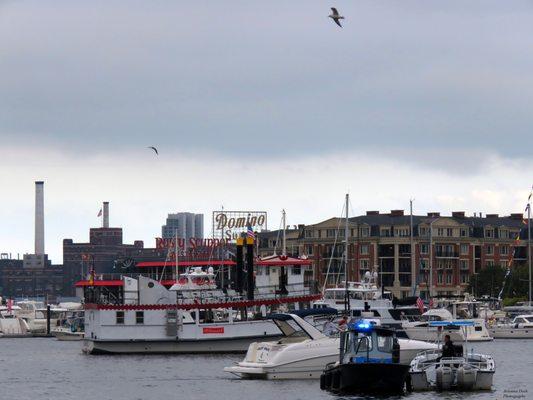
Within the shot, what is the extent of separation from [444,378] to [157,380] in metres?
20.4

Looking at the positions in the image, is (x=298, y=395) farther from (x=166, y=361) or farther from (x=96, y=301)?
(x=96, y=301)

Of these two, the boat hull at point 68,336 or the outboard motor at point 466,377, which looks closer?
the outboard motor at point 466,377

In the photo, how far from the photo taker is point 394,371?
69062 mm

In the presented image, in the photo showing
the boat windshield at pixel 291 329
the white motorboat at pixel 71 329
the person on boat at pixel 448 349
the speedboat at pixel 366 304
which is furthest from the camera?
the white motorboat at pixel 71 329

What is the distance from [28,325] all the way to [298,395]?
129 m

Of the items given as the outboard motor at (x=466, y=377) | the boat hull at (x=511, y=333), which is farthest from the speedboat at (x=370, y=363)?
the boat hull at (x=511, y=333)

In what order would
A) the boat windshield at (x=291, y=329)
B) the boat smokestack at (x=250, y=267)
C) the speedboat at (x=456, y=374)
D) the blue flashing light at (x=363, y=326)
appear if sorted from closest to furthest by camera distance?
the blue flashing light at (x=363, y=326) < the speedboat at (x=456, y=374) < the boat windshield at (x=291, y=329) < the boat smokestack at (x=250, y=267)

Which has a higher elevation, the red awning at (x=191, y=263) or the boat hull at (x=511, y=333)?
the red awning at (x=191, y=263)

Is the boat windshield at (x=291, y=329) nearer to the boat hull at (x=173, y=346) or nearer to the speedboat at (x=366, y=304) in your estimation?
the boat hull at (x=173, y=346)

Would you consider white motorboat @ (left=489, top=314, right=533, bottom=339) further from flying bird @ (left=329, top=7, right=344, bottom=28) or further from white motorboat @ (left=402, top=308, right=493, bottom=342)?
flying bird @ (left=329, top=7, right=344, bottom=28)

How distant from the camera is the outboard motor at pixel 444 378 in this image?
72000 millimetres

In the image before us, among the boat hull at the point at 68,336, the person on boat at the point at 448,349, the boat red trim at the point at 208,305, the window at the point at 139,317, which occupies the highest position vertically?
the boat red trim at the point at 208,305

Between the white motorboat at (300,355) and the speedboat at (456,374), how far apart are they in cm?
347

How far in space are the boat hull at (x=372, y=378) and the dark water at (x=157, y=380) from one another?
36.0 inches
